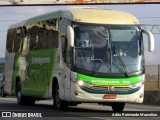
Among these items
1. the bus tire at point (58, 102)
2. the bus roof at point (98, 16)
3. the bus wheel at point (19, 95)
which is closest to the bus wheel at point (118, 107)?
the bus tire at point (58, 102)

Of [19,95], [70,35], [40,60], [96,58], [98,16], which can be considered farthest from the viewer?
[19,95]

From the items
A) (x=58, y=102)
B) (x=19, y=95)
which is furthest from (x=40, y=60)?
(x=19, y=95)

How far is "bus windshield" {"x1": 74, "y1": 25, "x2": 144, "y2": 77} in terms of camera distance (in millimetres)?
19016

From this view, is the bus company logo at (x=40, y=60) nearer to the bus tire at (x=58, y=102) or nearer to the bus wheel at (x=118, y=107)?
the bus tire at (x=58, y=102)

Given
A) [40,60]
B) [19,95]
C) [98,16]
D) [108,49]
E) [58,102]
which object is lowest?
[19,95]

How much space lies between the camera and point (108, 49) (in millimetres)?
19234

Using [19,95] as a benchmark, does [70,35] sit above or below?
above

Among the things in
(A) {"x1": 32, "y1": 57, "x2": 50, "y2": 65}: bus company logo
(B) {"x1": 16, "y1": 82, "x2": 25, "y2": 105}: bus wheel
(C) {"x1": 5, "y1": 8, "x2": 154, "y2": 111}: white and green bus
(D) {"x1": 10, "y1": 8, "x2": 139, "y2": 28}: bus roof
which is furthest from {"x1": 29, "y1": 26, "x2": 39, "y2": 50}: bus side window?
(D) {"x1": 10, "y1": 8, "x2": 139, "y2": 28}: bus roof

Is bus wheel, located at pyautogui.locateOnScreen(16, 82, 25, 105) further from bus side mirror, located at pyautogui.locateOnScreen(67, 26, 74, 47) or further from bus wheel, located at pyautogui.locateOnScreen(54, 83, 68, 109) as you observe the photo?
bus side mirror, located at pyautogui.locateOnScreen(67, 26, 74, 47)

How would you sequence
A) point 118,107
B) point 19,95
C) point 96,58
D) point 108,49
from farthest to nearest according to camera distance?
1. point 19,95
2. point 118,107
3. point 108,49
4. point 96,58

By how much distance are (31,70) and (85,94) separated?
5.55 m

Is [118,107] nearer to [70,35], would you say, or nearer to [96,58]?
[96,58]

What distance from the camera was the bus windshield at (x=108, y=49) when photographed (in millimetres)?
19016

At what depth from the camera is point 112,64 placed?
19.1 metres
